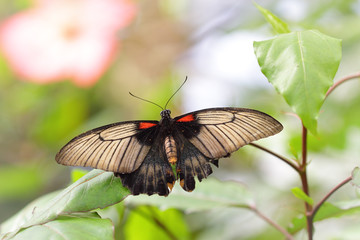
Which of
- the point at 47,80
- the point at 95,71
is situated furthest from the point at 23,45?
the point at 95,71

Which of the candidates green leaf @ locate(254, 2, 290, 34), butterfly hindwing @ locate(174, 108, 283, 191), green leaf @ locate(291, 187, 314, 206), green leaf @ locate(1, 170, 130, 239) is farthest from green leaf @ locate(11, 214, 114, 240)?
green leaf @ locate(254, 2, 290, 34)

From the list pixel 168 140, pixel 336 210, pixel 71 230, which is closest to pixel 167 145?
pixel 168 140

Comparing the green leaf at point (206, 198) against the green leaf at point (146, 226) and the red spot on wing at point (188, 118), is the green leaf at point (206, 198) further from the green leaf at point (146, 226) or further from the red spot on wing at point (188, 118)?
the red spot on wing at point (188, 118)

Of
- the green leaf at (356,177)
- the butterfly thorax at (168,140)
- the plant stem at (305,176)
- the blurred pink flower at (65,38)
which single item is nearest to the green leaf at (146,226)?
the butterfly thorax at (168,140)

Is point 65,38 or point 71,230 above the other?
point 65,38

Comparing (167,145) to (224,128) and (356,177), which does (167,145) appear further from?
(356,177)

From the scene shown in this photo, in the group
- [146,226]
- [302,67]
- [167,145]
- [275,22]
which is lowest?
[146,226]

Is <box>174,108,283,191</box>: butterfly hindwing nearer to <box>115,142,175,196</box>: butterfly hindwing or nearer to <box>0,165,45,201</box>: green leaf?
<box>115,142,175,196</box>: butterfly hindwing
